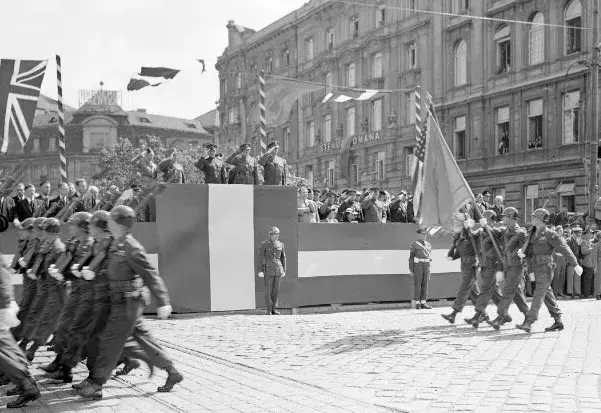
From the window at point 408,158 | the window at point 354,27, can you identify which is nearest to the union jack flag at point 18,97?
the window at point 408,158

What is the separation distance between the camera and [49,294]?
10.1m

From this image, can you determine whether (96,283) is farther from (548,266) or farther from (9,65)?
(548,266)

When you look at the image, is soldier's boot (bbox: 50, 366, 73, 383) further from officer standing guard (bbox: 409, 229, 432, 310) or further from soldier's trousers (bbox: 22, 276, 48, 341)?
officer standing guard (bbox: 409, 229, 432, 310)

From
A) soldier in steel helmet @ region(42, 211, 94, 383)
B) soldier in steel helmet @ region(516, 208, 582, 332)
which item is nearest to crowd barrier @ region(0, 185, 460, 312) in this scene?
soldier in steel helmet @ region(516, 208, 582, 332)

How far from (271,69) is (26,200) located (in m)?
48.5

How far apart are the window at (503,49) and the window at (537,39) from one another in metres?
1.52

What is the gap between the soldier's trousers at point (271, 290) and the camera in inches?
653

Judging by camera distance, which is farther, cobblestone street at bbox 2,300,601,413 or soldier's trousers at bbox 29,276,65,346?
soldier's trousers at bbox 29,276,65,346

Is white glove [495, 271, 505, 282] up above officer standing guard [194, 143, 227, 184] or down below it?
below

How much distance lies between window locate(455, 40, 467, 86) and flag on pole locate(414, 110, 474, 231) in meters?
28.3

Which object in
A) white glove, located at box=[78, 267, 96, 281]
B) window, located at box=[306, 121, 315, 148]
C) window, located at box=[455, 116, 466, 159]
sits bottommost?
white glove, located at box=[78, 267, 96, 281]

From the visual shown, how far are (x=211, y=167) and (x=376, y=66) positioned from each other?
33847 mm

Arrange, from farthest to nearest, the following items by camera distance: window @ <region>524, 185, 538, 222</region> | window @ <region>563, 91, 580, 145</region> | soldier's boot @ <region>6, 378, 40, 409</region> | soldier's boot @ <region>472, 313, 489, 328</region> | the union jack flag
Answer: window @ <region>524, 185, 538, 222</region>, window @ <region>563, 91, 580, 145</region>, soldier's boot @ <region>472, 313, 489, 328</region>, the union jack flag, soldier's boot @ <region>6, 378, 40, 409</region>

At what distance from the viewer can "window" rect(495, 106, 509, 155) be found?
39.8 metres
